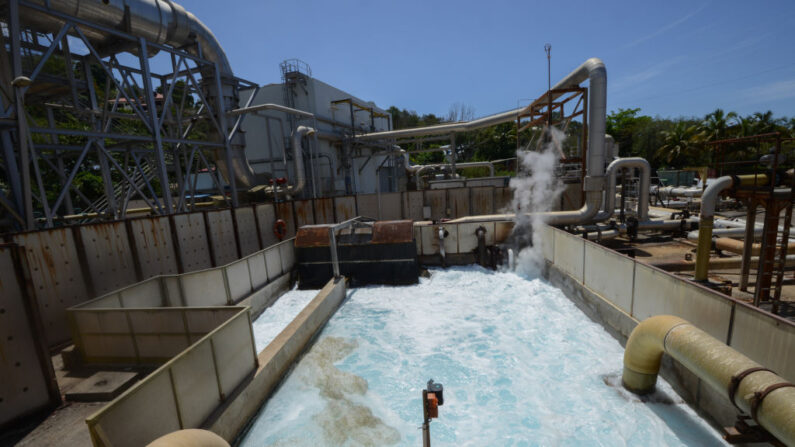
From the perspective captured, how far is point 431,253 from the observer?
13906 millimetres

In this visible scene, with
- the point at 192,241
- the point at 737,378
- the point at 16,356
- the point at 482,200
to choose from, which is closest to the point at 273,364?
the point at 16,356

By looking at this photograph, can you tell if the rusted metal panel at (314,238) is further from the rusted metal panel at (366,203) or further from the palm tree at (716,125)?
the palm tree at (716,125)

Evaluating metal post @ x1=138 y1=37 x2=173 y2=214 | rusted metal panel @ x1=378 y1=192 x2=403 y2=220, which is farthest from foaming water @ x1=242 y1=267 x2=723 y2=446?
rusted metal panel @ x1=378 y1=192 x2=403 y2=220

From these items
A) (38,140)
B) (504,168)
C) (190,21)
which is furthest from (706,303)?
(504,168)

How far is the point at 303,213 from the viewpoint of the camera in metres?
15.1

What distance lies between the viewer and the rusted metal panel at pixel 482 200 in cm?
1709

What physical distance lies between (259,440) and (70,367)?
349cm

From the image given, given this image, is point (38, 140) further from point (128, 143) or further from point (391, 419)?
point (391, 419)

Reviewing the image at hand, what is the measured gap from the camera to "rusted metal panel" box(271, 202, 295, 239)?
14.0 m

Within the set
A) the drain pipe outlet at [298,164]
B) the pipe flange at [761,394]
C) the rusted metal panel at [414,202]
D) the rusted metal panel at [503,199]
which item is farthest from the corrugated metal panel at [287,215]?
the pipe flange at [761,394]

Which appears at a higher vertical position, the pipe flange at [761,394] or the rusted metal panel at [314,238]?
the rusted metal panel at [314,238]

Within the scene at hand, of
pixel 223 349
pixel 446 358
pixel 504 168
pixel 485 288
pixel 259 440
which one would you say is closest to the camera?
pixel 223 349

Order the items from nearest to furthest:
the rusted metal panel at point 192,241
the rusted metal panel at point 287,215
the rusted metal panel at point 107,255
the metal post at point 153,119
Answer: the rusted metal panel at point 107,255 < the rusted metal panel at point 192,241 < the metal post at point 153,119 < the rusted metal panel at point 287,215

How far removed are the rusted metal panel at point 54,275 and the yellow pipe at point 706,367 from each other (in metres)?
10.3
